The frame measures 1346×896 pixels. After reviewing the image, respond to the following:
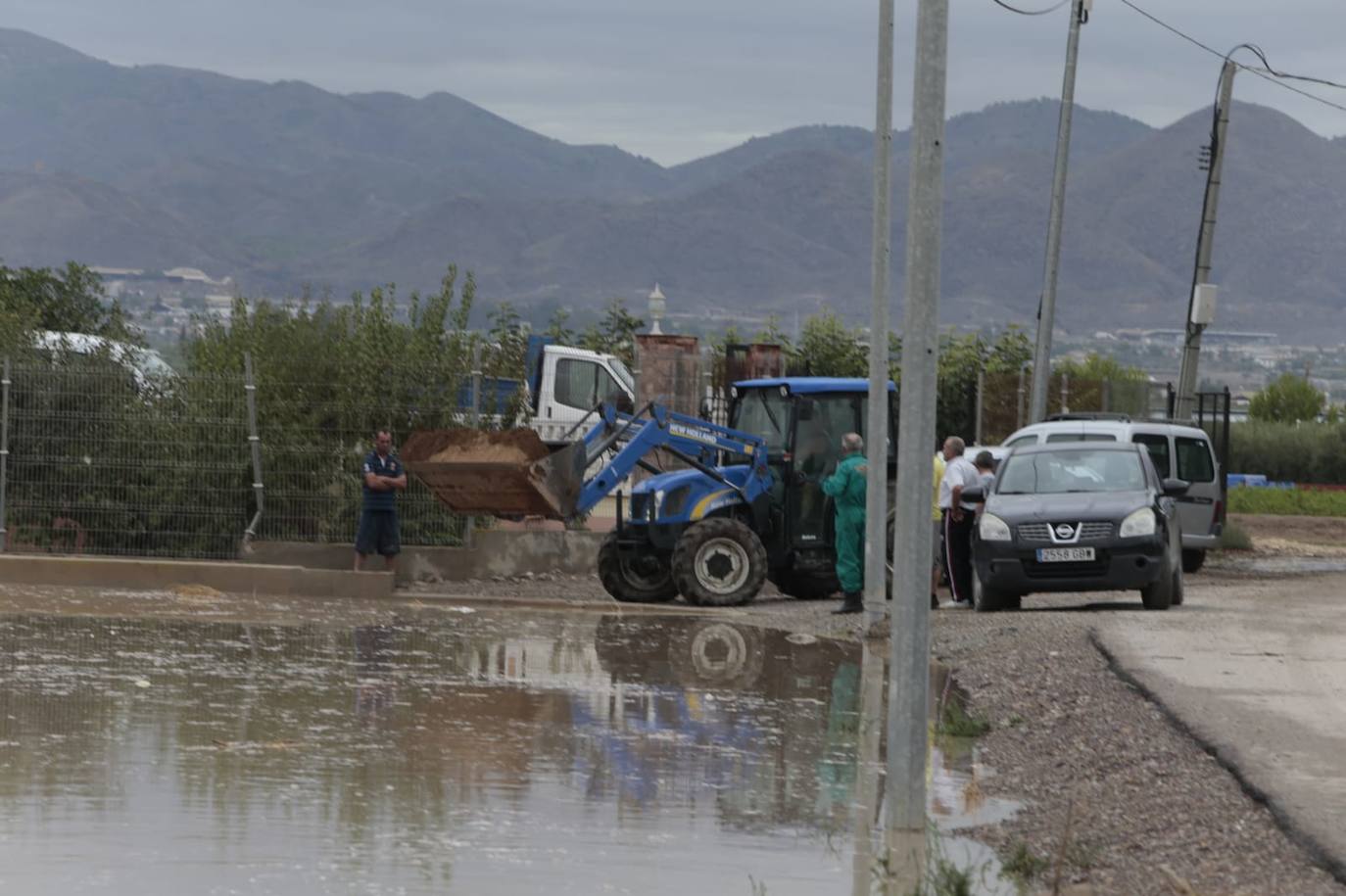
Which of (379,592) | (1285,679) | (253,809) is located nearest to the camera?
(253,809)

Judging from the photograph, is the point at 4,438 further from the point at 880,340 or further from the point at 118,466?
the point at 880,340

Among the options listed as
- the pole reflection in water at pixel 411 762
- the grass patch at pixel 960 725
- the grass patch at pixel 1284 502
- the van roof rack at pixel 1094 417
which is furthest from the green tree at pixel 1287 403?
the grass patch at pixel 960 725

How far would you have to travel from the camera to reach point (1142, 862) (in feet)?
29.9

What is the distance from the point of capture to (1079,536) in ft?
65.5

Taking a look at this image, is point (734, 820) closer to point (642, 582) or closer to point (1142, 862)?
point (1142, 862)

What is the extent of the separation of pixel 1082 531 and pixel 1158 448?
7.34 meters

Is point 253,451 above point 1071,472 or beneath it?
beneath

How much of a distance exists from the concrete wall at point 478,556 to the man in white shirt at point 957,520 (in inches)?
160

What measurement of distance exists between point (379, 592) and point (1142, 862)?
518 inches

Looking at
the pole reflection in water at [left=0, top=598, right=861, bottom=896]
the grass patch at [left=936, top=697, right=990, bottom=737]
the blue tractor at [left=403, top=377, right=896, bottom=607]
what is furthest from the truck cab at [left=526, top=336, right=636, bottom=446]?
the grass patch at [left=936, top=697, right=990, bottom=737]

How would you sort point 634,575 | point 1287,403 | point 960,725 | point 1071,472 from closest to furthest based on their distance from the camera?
1. point 960,725
2. point 1071,472
3. point 634,575
4. point 1287,403

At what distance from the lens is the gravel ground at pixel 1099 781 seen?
8875 millimetres

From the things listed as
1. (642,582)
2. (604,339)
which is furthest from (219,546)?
(604,339)

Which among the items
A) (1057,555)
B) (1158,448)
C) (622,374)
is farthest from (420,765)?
(622,374)
